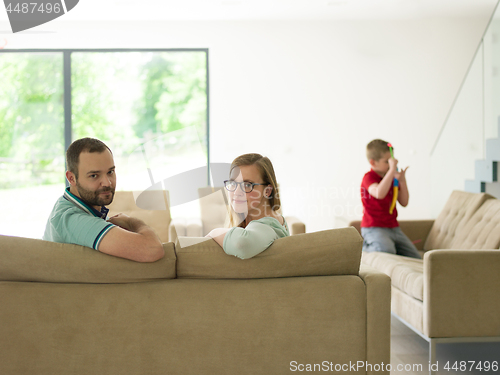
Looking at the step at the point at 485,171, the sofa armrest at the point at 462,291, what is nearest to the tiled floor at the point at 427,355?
the sofa armrest at the point at 462,291

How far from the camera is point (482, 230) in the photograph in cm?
262

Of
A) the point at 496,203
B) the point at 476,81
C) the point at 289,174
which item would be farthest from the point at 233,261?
the point at 289,174

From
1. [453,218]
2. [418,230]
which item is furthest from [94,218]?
[418,230]

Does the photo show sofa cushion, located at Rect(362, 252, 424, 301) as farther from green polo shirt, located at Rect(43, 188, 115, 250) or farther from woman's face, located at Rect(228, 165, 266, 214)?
green polo shirt, located at Rect(43, 188, 115, 250)

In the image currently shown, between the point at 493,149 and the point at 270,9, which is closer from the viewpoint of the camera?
the point at 493,149

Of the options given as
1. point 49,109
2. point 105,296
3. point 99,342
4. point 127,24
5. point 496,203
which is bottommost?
point 99,342

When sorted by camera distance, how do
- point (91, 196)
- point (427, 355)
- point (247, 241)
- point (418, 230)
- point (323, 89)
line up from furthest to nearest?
point (323, 89) → point (418, 230) → point (427, 355) → point (91, 196) → point (247, 241)

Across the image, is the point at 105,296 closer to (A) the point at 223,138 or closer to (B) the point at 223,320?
(B) the point at 223,320

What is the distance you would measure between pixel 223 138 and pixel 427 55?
8.76 feet

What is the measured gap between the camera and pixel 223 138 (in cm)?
530

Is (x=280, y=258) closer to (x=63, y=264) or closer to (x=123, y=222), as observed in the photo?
(x=123, y=222)

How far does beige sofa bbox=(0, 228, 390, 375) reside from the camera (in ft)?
4.42

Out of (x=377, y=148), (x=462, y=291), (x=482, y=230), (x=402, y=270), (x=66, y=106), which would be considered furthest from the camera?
(x=66, y=106)

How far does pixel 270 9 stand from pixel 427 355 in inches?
153
